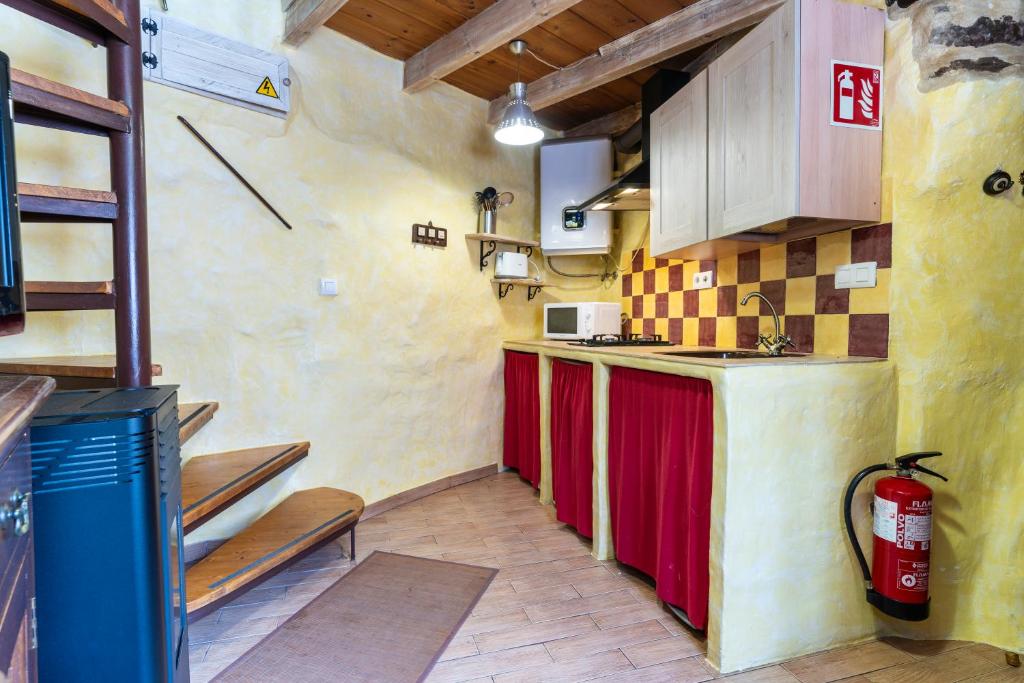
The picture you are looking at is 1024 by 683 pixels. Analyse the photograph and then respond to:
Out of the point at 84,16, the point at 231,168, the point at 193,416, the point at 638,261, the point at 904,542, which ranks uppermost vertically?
the point at 84,16

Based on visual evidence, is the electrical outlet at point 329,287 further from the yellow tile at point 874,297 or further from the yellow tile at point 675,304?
the yellow tile at point 874,297

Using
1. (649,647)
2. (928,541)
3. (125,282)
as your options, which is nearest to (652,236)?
(928,541)

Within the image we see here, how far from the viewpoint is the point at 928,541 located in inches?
60.8

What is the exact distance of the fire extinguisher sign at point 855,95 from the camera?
5.39ft

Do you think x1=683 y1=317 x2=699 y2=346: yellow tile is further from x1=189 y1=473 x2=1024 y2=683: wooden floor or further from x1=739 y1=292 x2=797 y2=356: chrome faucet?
x1=189 y1=473 x2=1024 y2=683: wooden floor

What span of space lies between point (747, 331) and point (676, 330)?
1.96 ft

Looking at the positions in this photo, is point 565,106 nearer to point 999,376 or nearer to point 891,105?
point 891,105

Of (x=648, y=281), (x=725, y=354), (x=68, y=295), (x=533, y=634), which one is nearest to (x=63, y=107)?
(x=68, y=295)

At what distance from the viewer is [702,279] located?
2688 mm

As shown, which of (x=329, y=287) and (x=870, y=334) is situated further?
(x=329, y=287)

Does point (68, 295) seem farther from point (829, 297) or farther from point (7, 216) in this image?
point (829, 297)

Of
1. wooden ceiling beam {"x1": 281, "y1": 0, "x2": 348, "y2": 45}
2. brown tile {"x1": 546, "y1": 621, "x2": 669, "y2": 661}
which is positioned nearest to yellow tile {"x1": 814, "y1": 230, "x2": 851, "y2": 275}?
brown tile {"x1": 546, "y1": 621, "x2": 669, "y2": 661}

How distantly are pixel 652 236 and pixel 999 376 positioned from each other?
147 centimetres

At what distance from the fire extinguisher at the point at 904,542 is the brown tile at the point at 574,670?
2.82 ft
